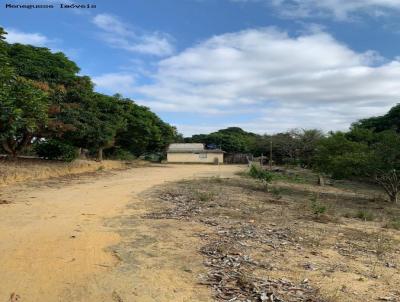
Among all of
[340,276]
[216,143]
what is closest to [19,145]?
[340,276]

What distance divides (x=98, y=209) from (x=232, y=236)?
4.14 meters

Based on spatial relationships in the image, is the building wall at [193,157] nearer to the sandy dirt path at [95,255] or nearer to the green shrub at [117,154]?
the green shrub at [117,154]

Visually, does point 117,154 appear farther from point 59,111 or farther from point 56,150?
point 59,111

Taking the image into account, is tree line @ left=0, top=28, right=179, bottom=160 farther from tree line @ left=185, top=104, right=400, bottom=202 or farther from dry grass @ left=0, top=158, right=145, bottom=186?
tree line @ left=185, top=104, right=400, bottom=202

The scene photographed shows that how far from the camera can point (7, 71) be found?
9.65 metres

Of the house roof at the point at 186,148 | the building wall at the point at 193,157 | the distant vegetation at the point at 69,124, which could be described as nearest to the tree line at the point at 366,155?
the distant vegetation at the point at 69,124

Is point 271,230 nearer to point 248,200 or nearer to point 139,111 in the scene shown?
point 248,200

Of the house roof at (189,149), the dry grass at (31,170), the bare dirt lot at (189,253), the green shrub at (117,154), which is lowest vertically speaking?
the bare dirt lot at (189,253)

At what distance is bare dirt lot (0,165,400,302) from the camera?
5117 millimetres

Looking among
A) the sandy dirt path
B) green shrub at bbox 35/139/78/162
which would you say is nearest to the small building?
green shrub at bbox 35/139/78/162

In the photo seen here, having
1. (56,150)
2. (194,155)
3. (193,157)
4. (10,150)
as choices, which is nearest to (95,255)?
(10,150)

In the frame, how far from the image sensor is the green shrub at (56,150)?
2564cm

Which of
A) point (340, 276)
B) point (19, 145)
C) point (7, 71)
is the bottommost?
point (340, 276)

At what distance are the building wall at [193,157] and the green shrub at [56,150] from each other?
36.0 meters
